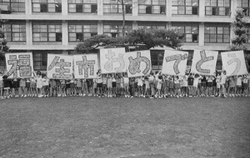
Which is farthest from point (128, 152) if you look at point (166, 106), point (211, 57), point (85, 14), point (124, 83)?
point (85, 14)

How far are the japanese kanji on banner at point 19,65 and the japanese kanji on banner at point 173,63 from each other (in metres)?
8.20

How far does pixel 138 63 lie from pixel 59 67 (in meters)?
4.93

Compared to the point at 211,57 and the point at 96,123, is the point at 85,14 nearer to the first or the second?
the point at 211,57

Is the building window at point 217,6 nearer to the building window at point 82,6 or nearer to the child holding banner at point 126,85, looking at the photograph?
the building window at point 82,6

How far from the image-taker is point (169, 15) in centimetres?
3133

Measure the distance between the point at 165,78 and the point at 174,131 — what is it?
8.57m

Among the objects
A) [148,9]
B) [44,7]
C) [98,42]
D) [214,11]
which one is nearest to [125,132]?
[98,42]

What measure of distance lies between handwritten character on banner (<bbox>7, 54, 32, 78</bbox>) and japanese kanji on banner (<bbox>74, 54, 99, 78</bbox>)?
2864 millimetres

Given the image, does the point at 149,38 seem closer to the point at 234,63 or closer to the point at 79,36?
the point at 234,63

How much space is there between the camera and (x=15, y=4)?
2958 centimetres

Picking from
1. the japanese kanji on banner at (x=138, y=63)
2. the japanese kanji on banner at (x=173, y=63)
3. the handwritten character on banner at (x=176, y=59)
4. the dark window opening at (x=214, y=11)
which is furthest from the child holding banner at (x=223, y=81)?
the dark window opening at (x=214, y=11)

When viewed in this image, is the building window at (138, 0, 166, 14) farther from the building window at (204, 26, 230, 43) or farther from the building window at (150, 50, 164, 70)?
the building window at (204, 26, 230, 43)

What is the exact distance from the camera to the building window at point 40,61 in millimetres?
30297

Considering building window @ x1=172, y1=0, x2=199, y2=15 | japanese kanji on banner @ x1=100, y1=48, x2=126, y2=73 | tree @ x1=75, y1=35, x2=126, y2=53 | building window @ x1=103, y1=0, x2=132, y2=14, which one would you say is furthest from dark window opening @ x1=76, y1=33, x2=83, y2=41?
japanese kanji on banner @ x1=100, y1=48, x2=126, y2=73
